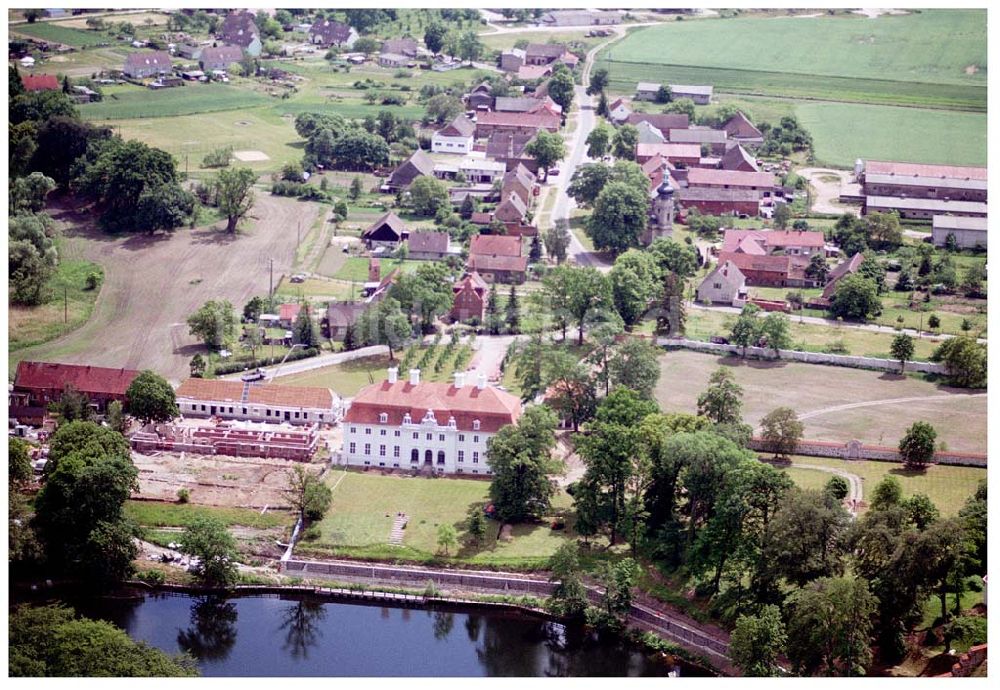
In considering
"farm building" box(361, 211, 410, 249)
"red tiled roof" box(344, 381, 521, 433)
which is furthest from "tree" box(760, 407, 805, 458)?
"farm building" box(361, 211, 410, 249)

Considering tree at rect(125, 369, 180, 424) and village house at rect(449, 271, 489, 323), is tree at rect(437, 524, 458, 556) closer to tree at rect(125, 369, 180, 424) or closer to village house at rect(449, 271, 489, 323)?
tree at rect(125, 369, 180, 424)

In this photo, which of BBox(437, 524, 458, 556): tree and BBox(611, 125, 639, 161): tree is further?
BBox(611, 125, 639, 161): tree

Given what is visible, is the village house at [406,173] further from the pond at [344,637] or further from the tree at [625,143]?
the pond at [344,637]

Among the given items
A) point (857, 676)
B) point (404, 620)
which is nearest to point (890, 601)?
point (857, 676)

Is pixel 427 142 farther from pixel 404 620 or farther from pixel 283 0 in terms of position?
pixel 404 620

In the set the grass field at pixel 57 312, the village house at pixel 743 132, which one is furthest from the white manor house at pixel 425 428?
A: the village house at pixel 743 132

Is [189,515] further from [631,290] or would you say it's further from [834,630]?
[631,290]
